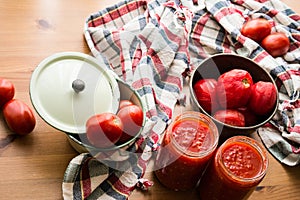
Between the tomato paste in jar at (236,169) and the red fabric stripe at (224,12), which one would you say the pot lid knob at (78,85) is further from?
the red fabric stripe at (224,12)

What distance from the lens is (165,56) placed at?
1024 mm

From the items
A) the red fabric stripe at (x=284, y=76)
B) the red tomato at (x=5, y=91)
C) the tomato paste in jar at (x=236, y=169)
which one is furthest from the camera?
the red fabric stripe at (x=284, y=76)

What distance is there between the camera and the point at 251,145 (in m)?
0.83

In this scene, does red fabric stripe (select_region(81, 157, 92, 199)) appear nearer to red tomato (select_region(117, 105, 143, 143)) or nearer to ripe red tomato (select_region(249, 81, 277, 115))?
red tomato (select_region(117, 105, 143, 143))

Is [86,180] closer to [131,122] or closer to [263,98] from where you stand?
[131,122]

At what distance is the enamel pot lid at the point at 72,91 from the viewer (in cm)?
83

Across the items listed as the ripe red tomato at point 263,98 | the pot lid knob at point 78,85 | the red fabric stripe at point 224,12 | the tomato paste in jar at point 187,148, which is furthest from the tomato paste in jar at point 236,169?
the red fabric stripe at point 224,12

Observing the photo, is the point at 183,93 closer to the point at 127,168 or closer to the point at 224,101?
the point at 224,101

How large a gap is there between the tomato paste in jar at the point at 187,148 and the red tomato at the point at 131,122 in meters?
0.05

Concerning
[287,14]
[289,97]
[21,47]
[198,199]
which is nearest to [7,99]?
[21,47]

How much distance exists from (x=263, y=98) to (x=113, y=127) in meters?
0.31

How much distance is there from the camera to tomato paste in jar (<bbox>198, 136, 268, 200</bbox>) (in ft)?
2.60

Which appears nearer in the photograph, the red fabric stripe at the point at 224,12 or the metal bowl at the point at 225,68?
the metal bowl at the point at 225,68

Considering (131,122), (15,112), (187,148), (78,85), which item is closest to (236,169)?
(187,148)
